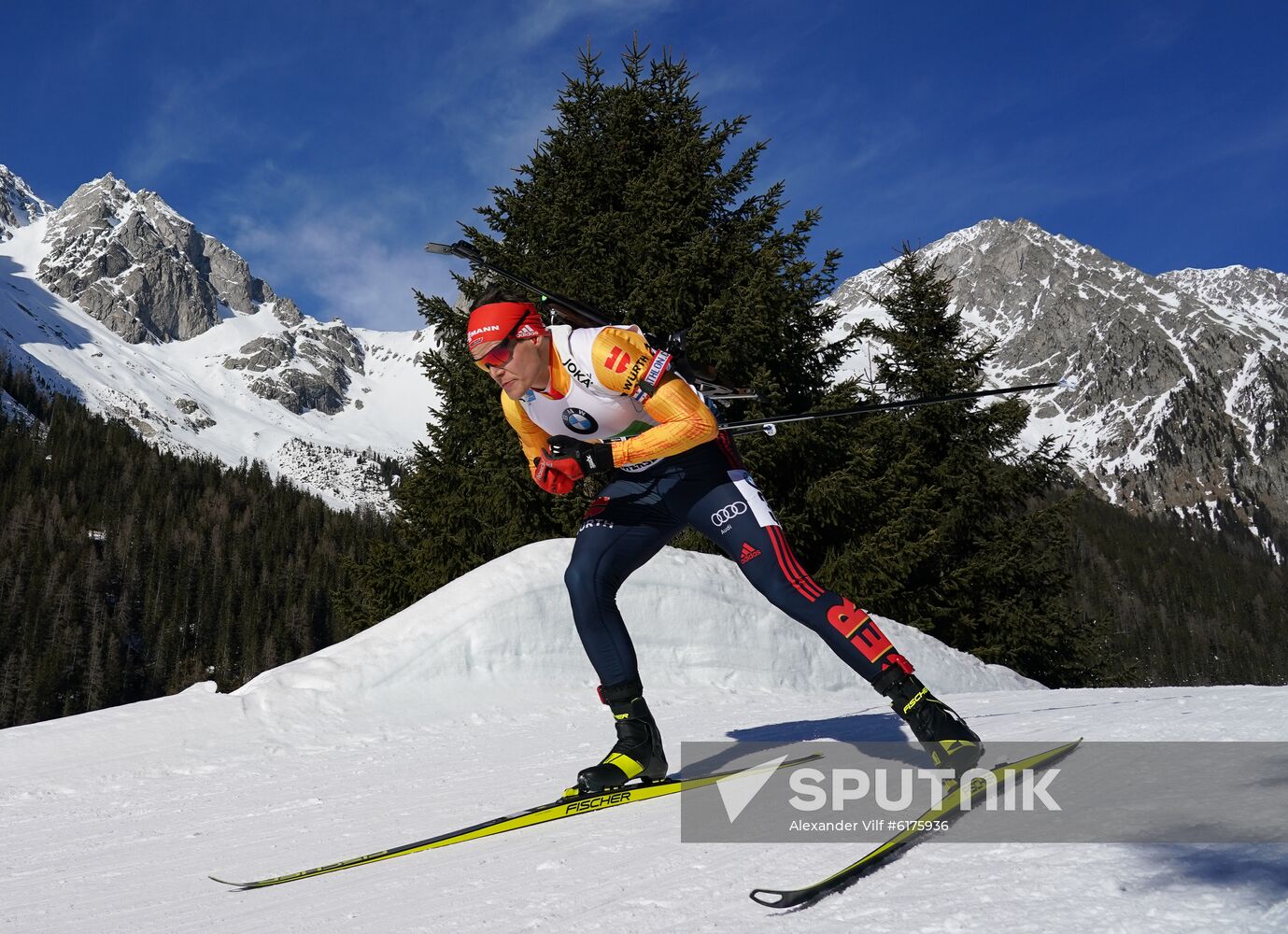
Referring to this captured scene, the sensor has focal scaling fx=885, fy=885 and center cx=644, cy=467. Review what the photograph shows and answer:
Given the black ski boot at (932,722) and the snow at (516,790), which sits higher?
the black ski boot at (932,722)

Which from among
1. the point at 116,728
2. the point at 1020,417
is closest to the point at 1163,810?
the point at 116,728

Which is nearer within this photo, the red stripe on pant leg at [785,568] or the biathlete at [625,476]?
the red stripe on pant leg at [785,568]

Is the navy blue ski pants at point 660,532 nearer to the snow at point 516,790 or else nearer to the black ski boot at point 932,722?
the black ski boot at point 932,722

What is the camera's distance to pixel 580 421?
171 inches

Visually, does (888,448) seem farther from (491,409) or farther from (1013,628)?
(491,409)

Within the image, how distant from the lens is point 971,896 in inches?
79.6

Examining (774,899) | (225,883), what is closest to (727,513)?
(774,899)

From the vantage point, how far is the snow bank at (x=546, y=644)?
7.28m

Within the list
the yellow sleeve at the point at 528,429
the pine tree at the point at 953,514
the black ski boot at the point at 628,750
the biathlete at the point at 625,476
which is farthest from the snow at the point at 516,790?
the pine tree at the point at 953,514

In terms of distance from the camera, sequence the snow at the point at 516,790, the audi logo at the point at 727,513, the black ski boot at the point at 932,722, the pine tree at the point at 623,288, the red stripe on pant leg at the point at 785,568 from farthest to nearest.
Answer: the pine tree at the point at 623,288 → the audi logo at the point at 727,513 → the red stripe on pant leg at the point at 785,568 → the black ski boot at the point at 932,722 → the snow at the point at 516,790

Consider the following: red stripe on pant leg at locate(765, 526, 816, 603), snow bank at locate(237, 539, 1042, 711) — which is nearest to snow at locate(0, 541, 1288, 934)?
snow bank at locate(237, 539, 1042, 711)

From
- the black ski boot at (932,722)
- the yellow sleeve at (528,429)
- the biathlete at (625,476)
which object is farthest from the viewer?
the yellow sleeve at (528,429)

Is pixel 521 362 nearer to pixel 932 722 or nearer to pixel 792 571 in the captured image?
pixel 792 571

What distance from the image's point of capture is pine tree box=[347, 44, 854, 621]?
42.4 feet
